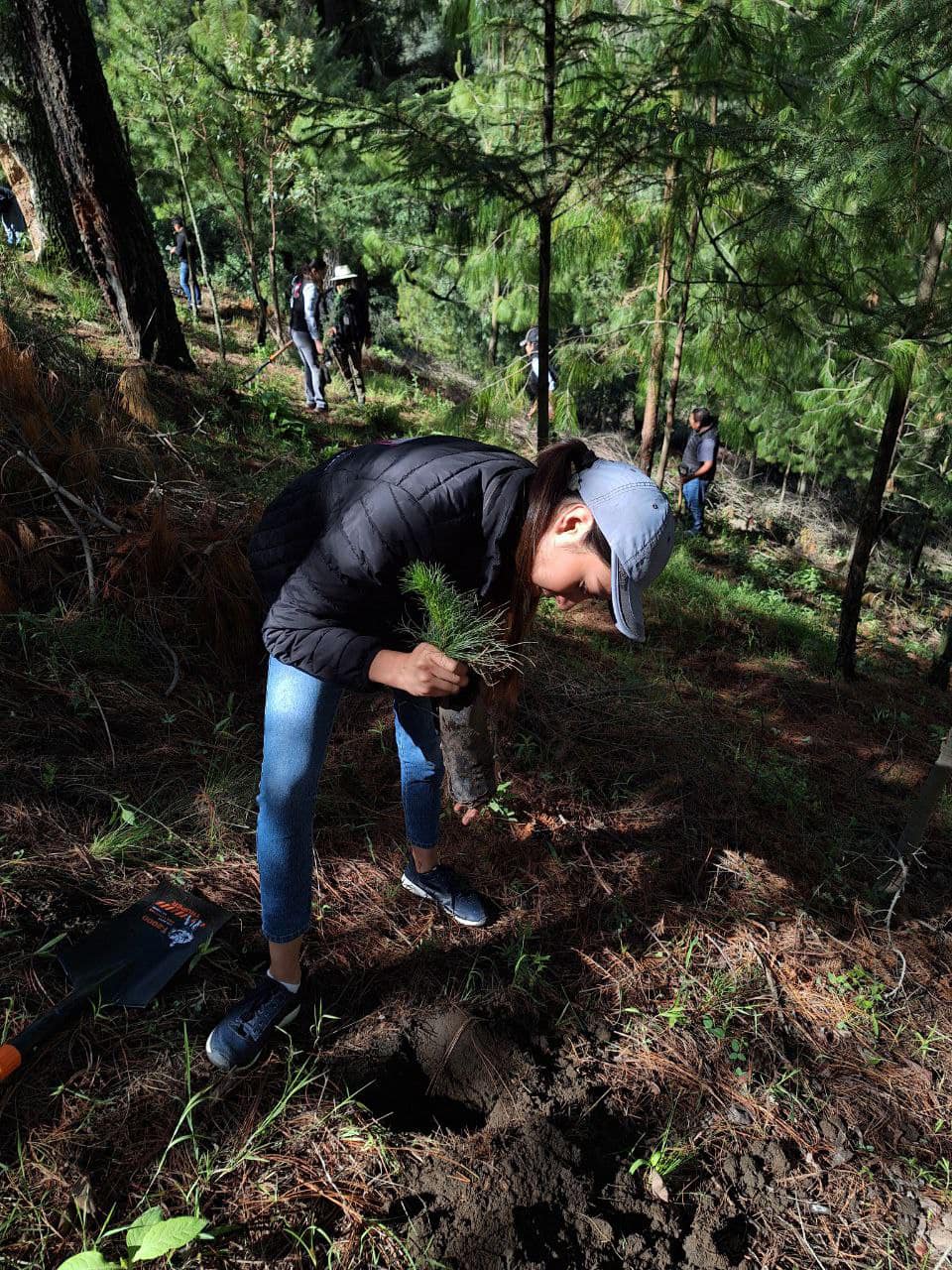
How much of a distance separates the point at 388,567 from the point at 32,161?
672 cm

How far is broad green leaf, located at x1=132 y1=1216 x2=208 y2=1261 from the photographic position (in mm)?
1192

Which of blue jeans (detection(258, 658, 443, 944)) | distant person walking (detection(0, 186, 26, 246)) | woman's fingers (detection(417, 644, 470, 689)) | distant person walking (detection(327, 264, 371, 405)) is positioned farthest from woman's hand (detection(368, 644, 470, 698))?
distant person walking (detection(0, 186, 26, 246))

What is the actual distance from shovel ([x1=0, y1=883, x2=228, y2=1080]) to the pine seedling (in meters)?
1.07

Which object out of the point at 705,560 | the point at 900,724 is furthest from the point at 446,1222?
the point at 705,560

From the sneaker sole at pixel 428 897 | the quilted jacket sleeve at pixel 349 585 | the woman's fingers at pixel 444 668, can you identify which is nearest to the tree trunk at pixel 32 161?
the quilted jacket sleeve at pixel 349 585

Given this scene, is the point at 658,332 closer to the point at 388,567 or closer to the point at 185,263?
the point at 388,567

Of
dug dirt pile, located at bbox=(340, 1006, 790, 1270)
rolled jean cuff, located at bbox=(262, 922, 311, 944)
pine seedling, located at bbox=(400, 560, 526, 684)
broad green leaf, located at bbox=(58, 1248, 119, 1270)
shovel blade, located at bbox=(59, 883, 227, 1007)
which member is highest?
pine seedling, located at bbox=(400, 560, 526, 684)

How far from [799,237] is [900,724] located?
3198 mm

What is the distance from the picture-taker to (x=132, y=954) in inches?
69.2

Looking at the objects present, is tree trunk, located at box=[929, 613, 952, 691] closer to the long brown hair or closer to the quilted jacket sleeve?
the long brown hair

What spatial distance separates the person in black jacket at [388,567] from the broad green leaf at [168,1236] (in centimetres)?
37

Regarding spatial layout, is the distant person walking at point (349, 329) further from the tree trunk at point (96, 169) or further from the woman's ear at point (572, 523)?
the woman's ear at point (572, 523)

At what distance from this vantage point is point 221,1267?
4.23ft

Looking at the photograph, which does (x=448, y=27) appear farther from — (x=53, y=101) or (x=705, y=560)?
(x=705, y=560)
